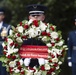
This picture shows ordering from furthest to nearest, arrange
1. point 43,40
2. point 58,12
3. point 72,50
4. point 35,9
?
point 58,12
point 72,50
point 35,9
point 43,40

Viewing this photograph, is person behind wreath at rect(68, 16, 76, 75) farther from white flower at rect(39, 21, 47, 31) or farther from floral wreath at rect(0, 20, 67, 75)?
white flower at rect(39, 21, 47, 31)

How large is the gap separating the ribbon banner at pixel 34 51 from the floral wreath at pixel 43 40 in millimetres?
95

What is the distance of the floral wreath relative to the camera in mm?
8461

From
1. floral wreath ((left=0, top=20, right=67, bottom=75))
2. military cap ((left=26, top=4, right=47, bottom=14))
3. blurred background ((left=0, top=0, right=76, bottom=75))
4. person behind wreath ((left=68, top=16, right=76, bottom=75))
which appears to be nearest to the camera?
floral wreath ((left=0, top=20, right=67, bottom=75))

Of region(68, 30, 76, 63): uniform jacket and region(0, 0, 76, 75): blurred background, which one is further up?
region(0, 0, 76, 75): blurred background

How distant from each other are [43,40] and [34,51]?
0.88ft

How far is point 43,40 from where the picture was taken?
8500 millimetres

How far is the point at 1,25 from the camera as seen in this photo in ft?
36.8

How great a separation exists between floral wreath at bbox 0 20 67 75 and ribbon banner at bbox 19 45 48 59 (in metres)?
0.10

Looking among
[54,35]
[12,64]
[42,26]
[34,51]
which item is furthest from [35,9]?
[12,64]

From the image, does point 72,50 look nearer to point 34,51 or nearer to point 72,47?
point 72,47

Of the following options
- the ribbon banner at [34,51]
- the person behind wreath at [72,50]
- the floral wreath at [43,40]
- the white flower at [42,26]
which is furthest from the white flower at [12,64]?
the person behind wreath at [72,50]

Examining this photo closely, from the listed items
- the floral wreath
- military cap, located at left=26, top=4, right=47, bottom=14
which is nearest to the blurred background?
military cap, located at left=26, top=4, right=47, bottom=14

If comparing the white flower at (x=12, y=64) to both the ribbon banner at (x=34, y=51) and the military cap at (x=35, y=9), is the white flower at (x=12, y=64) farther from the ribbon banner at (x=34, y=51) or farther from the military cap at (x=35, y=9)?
the military cap at (x=35, y=9)
